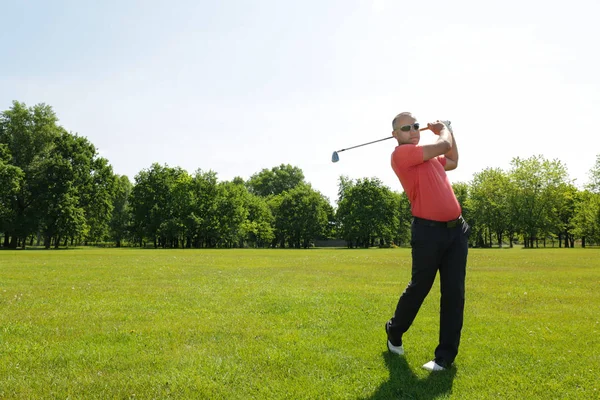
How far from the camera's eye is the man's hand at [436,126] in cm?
573

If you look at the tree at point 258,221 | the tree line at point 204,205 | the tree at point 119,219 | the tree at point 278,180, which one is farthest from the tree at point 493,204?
the tree at point 119,219

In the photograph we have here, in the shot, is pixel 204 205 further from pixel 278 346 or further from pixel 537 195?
pixel 278 346

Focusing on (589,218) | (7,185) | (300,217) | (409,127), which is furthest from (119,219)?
(409,127)

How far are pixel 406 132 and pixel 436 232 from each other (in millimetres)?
1373

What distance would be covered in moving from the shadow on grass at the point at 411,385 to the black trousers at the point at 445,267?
0.38 metres

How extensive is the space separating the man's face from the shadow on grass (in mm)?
2913

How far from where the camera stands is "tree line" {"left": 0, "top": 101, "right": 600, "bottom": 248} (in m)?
59.1

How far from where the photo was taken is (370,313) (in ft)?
29.4

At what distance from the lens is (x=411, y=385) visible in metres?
4.91

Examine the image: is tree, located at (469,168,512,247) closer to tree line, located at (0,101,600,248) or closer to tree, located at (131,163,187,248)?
tree line, located at (0,101,600,248)

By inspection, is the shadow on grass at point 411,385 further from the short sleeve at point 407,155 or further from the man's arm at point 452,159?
the man's arm at point 452,159

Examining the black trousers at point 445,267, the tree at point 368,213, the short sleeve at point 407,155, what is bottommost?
the black trousers at point 445,267

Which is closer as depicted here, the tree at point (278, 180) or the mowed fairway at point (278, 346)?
the mowed fairway at point (278, 346)

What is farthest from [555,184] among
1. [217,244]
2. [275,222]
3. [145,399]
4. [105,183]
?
[145,399]
